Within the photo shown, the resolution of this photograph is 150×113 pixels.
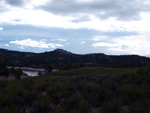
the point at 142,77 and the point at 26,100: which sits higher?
the point at 142,77

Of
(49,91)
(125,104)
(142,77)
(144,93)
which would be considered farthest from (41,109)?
(142,77)

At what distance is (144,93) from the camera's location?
805 centimetres

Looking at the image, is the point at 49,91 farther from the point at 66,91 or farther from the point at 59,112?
the point at 59,112

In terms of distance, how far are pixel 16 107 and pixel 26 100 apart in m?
1.09

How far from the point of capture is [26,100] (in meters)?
8.53

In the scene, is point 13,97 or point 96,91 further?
point 96,91

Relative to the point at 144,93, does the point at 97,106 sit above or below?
below

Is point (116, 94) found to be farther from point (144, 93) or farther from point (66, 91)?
point (66, 91)

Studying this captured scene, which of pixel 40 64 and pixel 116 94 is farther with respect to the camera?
pixel 40 64

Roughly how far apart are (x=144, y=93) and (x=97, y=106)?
2314mm

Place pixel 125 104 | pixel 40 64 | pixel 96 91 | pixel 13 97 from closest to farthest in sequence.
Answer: pixel 125 104, pixel 13 97, pixel 96 91, pixel 40 64

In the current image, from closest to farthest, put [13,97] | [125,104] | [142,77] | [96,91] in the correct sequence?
[125,104] → [13,97] → [96,91] → [142,77]

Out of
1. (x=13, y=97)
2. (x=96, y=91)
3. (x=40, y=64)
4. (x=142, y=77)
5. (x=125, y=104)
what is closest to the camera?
(x=125, y=104)

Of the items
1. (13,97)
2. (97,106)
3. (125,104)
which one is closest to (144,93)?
(125,104)
